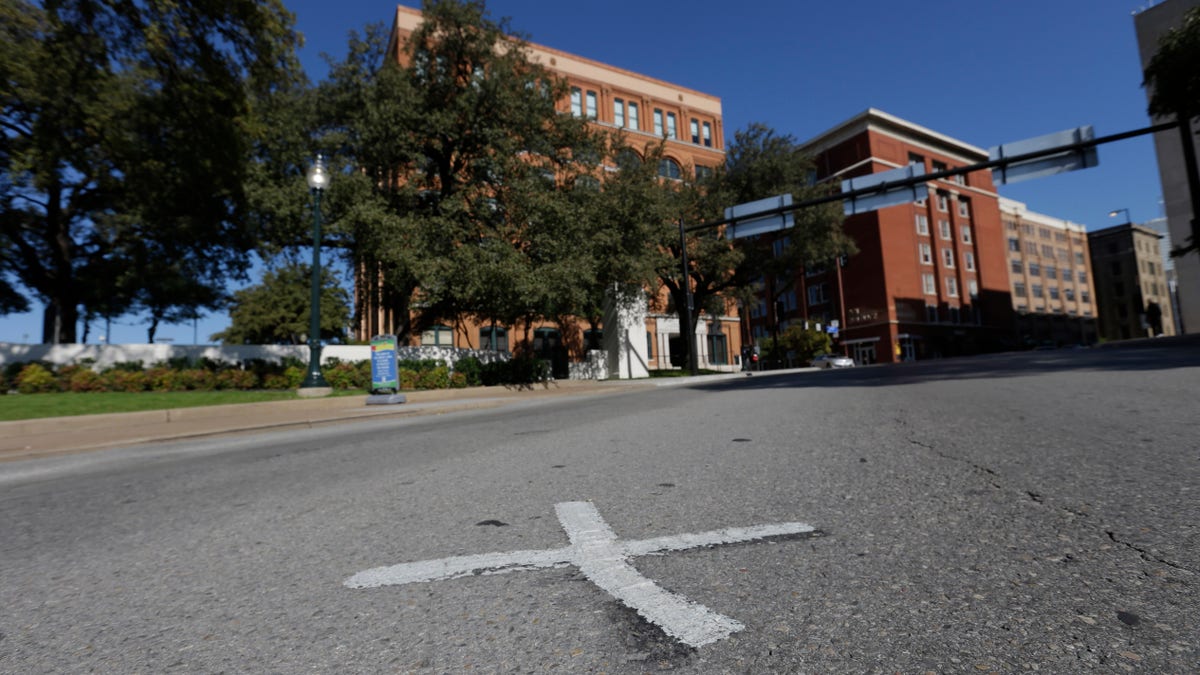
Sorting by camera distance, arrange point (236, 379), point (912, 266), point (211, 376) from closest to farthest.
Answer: point (211, 376), point (236, 379), point (912, 266)

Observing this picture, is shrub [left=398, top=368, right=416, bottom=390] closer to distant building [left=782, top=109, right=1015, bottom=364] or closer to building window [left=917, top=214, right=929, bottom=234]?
distant building [left=782, top=109, right=1015, bottom=364]

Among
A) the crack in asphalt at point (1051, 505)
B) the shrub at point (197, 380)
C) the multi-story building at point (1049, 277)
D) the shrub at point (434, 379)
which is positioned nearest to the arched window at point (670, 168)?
the shrub at point (434, 379)

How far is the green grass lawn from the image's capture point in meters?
12.0

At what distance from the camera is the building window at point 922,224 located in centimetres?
6256

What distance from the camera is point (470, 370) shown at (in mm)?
23703

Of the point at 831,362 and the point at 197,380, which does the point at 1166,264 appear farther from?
the point at 197,380

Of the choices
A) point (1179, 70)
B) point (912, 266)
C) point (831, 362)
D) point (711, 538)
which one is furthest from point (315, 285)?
point (912, 266)

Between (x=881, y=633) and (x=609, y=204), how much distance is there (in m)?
26.0

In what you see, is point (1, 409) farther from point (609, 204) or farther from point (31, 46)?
point (609, 204)

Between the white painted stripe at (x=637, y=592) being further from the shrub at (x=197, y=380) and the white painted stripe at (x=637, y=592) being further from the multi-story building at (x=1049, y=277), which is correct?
the multi-story building at (x=1049, y=277)

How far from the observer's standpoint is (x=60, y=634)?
2.11 metres

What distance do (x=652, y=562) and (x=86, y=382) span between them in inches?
816

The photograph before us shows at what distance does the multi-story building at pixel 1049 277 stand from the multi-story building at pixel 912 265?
9.30m

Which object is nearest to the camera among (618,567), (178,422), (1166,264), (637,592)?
(637,592)
